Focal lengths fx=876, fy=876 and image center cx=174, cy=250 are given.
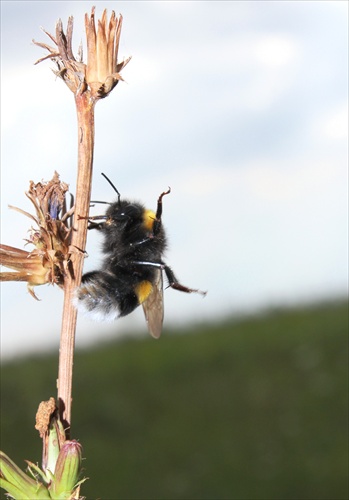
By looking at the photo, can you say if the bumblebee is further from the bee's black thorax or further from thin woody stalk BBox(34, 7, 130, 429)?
thin woody stalk BBox(34, 7, 130, 429)

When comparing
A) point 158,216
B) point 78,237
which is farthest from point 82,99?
point 158,216

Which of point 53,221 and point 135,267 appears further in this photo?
point 135,267

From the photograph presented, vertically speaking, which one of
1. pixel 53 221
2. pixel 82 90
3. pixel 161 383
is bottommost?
pixel 161 383

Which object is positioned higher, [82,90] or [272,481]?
[82,90]

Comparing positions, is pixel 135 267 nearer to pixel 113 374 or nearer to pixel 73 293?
pixel 73 293

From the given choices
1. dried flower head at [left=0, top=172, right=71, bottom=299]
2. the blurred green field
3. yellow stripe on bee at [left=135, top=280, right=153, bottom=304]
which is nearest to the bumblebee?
yellow stripe on bee at [left=135, top=280, right=153, bottom=304]

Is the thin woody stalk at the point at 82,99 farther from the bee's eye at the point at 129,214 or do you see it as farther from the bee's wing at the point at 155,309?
the bee's wing at the point at 155,309

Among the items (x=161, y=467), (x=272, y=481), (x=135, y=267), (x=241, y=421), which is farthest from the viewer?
(x=241, y=421)

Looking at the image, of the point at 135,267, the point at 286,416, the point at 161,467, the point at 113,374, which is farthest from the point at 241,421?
the point at 135,267
